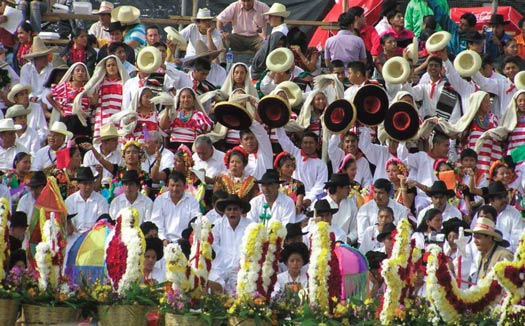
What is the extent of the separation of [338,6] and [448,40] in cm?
358

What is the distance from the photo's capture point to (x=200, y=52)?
1859 cm

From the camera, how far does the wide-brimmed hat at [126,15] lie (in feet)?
63.5

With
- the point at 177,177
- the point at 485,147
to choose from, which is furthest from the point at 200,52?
the point at 485,147

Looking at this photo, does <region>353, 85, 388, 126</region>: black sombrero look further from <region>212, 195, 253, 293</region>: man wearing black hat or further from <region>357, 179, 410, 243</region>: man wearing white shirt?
<region>212, 195, 253, 293</region>: man wearing black hat

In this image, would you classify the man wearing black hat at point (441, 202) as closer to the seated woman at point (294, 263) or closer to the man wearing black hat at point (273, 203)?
the man wearing black hat at point (273, 203)

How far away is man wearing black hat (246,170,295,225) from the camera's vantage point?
52.1ft

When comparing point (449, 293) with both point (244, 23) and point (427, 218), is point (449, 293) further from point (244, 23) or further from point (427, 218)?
point (244, 23)

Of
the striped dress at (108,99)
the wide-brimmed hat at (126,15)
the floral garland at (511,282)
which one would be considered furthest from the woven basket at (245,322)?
the wide-brimmed hat at (126,15)

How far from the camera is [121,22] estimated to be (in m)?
19.3

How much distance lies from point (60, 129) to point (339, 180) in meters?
3.22

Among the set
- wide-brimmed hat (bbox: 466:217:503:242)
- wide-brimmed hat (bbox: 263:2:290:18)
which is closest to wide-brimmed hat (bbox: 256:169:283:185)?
wide-brimmed hat (bbox: 466:217:503:242)

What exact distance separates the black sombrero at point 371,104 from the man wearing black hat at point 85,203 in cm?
310

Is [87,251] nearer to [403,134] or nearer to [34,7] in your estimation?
[403,134]

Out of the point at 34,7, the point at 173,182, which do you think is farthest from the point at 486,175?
the point at 34,7
